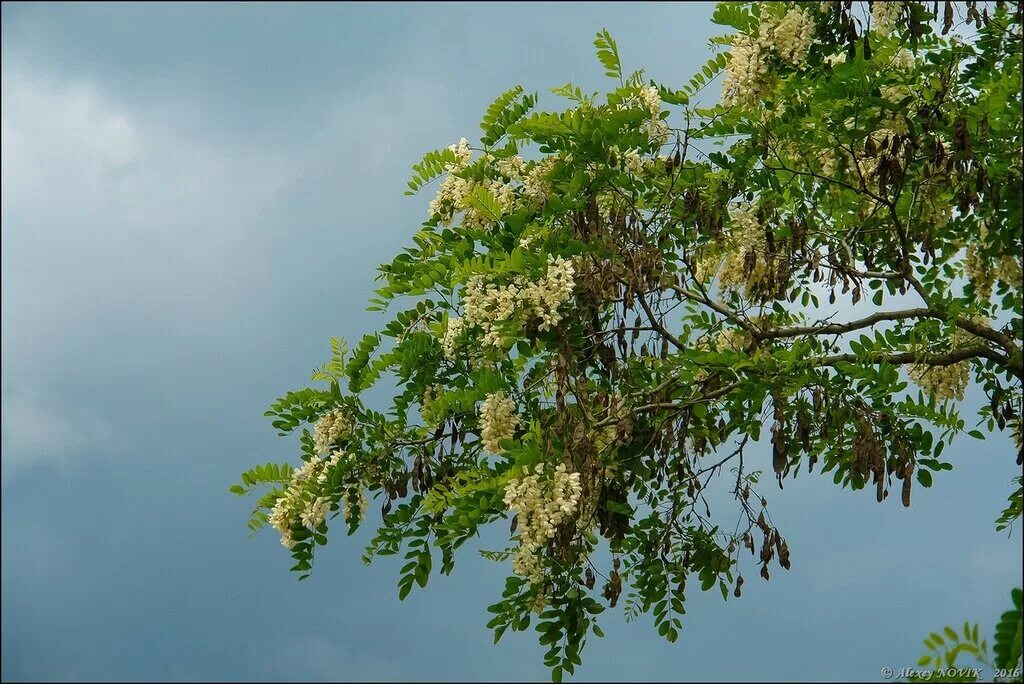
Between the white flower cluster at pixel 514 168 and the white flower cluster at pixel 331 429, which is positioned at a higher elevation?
the white flower cluster at pixel 514 168

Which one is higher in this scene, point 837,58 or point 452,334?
point 837,58

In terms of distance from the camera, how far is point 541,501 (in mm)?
6602

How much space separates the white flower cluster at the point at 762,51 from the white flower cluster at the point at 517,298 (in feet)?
6.27

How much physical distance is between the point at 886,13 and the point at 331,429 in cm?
456

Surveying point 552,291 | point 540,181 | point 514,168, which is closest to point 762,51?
point 540,181

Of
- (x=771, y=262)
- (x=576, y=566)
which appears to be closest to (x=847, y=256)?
(x=771, y=262)

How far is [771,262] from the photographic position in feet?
24.8

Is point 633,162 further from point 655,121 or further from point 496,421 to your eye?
point 496,421

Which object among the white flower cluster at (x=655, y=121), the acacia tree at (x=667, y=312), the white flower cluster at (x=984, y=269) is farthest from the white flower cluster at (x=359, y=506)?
the white flower cluster at (x=984, y=269)

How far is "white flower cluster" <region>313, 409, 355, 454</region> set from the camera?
25.7ft

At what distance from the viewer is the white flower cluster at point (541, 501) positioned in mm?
6496

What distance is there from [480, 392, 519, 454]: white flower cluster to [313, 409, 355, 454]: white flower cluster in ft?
3.26

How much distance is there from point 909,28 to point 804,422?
102 inches

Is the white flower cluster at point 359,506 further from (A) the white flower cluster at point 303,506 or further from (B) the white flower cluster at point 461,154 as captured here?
(B) the white flower cluster at point 461,154
